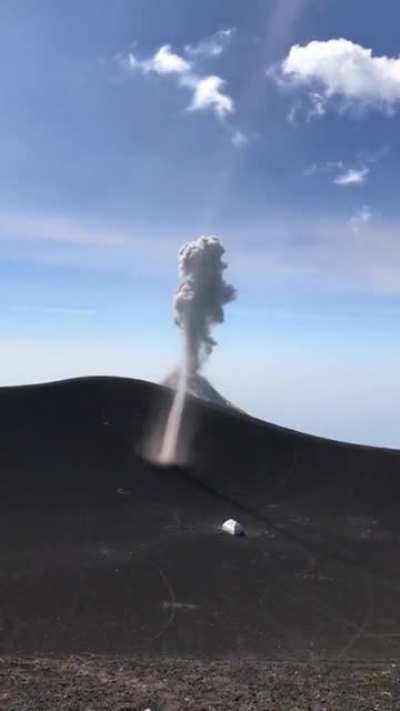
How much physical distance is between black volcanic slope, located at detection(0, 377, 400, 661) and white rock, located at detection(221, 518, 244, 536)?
1.24 ft

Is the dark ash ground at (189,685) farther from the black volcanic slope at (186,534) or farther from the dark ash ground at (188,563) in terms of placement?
the black volcanic slope at (186,534)

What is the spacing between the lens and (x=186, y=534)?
2789 centimetres

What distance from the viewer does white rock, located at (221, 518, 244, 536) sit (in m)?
28.3

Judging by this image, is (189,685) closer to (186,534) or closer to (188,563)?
(188,563)

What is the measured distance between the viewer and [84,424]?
39031mm

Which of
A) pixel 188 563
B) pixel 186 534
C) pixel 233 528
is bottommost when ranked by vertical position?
pixel 188 563

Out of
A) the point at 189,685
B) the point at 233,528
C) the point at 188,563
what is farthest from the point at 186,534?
the point at 189,685

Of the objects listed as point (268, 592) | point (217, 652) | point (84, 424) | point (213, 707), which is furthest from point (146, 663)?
point (84, 424)

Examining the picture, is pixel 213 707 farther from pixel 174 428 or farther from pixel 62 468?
pixel 174 428

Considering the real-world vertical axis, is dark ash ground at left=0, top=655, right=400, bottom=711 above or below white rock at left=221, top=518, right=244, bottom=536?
below

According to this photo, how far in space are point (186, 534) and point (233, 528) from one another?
77.1 inches

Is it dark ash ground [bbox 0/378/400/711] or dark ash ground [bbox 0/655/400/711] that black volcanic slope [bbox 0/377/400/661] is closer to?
dark ash ground [bbox 0/378/400/711]

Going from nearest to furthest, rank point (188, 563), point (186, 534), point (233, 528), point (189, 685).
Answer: point (189, 685) → point (188, 563) → point (186, 534) → point (233, 528)

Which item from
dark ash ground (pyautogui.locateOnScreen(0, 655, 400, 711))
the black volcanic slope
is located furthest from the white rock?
dark ash ground (pyautogui.locateOnScreen(0, 655, 400, 711))
